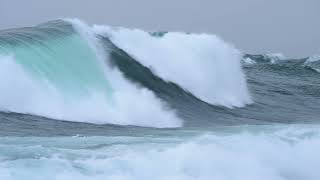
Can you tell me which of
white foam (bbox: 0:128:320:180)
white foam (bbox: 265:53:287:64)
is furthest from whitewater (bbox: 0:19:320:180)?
white foam (bbox: 265:53:287:64)

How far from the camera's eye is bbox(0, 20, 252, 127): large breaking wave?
16.2m

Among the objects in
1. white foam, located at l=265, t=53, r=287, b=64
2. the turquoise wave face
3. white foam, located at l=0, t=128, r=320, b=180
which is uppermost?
white foam, located at l=265, t=53, r=287, b=64

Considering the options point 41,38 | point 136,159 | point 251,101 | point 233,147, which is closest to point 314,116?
point 251,101

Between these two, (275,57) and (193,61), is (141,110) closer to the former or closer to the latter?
(193,61)

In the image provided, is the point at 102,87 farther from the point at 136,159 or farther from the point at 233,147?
the point at 136,159

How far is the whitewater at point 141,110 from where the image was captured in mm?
9867

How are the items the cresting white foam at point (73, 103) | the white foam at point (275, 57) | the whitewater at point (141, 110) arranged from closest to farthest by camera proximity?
the whitewater at point (141, 110) < the cresting white foam at point (73, 103) < the white foam at point (275, 57)

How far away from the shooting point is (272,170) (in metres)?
10.3

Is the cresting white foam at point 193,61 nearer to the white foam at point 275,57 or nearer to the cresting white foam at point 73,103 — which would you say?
the cresting white foam at point 73,103

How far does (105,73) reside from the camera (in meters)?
19.4

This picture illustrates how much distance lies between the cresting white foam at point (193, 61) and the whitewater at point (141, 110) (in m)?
0.05

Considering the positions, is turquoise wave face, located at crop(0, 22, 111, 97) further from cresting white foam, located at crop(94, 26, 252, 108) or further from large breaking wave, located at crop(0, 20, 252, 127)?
cresting white foam, located at crop(94, 26, 252, 108)

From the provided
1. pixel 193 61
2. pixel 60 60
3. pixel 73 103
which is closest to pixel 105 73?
pixel 60 60

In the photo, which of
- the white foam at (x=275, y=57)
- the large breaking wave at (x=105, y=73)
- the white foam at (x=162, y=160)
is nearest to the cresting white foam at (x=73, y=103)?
the large breaking wave at (x=105, y=73)
